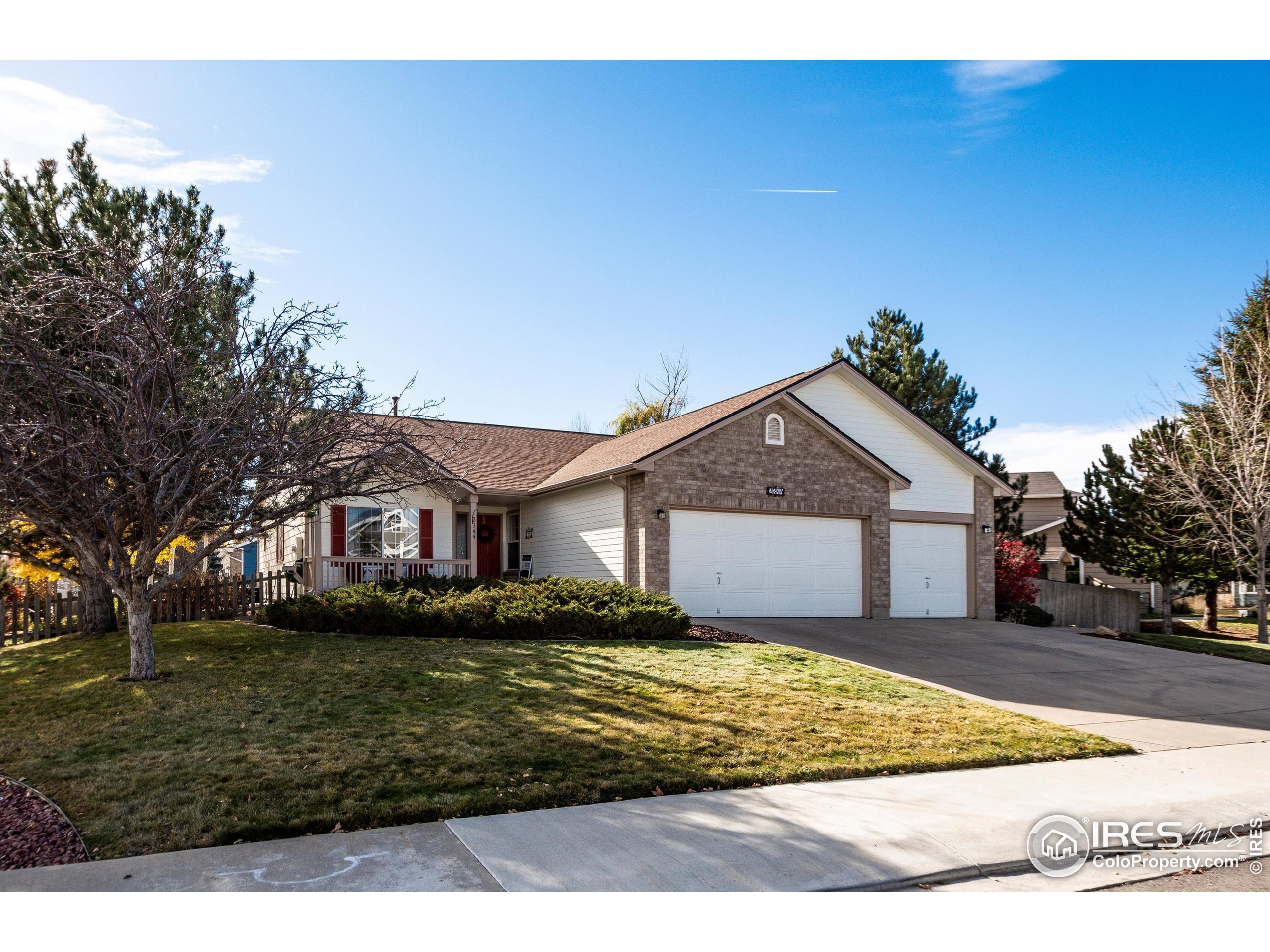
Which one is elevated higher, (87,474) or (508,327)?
(508,327)

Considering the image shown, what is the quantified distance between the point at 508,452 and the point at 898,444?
10.6 metres

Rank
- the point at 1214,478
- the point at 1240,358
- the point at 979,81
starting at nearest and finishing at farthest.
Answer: the point at 979,81
the point at 1214,478
the point at 1240,358

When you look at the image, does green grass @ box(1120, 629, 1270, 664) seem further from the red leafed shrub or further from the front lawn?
the red leafed shrub

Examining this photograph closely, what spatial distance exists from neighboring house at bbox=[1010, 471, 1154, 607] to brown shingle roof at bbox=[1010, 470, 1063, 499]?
3 centimetres

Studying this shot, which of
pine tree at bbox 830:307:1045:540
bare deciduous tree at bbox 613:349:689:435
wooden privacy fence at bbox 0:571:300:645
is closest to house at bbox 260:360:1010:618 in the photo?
wooden privacy fence at bbox 0:571:300:645

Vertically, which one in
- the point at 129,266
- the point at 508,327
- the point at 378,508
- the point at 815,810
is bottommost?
the point at 815,810

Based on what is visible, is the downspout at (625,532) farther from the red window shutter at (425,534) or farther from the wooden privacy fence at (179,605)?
the wooden privacy fence at (179,605)

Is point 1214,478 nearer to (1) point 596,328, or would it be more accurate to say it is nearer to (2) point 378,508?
(1) point 596,328

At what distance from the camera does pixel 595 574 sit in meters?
19.5

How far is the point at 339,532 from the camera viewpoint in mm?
19750

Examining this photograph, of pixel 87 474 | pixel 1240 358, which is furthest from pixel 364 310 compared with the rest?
pixel 1240 358

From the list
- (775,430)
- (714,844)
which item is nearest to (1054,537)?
(775,430)

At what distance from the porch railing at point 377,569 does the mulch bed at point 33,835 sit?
12006 mm

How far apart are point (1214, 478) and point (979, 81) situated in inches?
739
